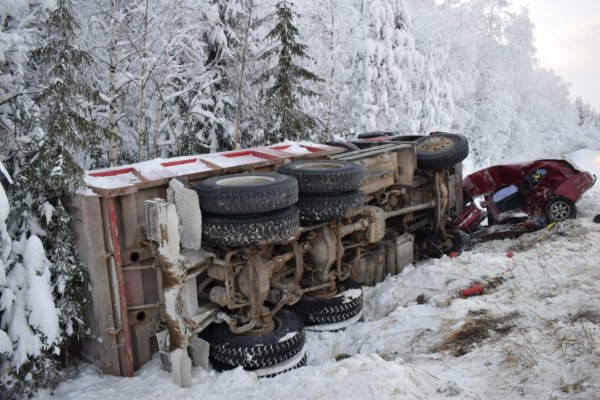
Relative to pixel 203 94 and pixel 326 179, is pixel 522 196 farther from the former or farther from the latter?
pixel 203 94

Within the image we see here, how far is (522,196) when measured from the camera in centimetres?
888

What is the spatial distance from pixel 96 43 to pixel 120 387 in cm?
843

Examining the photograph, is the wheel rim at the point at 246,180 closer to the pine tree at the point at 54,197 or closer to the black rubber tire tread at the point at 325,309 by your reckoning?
the pine tree at the point at 54,197

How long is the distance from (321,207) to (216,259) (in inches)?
46.3

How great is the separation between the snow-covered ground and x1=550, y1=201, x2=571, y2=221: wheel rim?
6.58ft

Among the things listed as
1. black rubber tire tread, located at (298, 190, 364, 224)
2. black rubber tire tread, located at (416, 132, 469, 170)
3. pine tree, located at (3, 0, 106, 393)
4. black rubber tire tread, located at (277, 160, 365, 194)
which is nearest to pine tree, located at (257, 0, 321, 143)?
black rubber tire tread, located at (416, 132, 469, 170)

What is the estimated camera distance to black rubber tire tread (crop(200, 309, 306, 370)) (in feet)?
13.4

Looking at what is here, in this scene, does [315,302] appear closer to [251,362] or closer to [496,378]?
[251,362]

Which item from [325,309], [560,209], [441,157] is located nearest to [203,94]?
[441,157]

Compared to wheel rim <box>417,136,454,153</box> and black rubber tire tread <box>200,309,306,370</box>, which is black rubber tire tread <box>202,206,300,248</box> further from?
wheel rim <box>417,136,454,153</box>

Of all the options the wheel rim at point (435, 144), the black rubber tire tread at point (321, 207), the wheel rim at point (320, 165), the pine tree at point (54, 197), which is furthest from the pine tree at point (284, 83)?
the pine tree at point (54, 197)

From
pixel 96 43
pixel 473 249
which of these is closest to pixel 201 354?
pixel 473 249

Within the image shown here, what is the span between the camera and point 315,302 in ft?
16.7

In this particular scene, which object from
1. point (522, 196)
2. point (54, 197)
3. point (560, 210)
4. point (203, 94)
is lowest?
point (560, 210)
